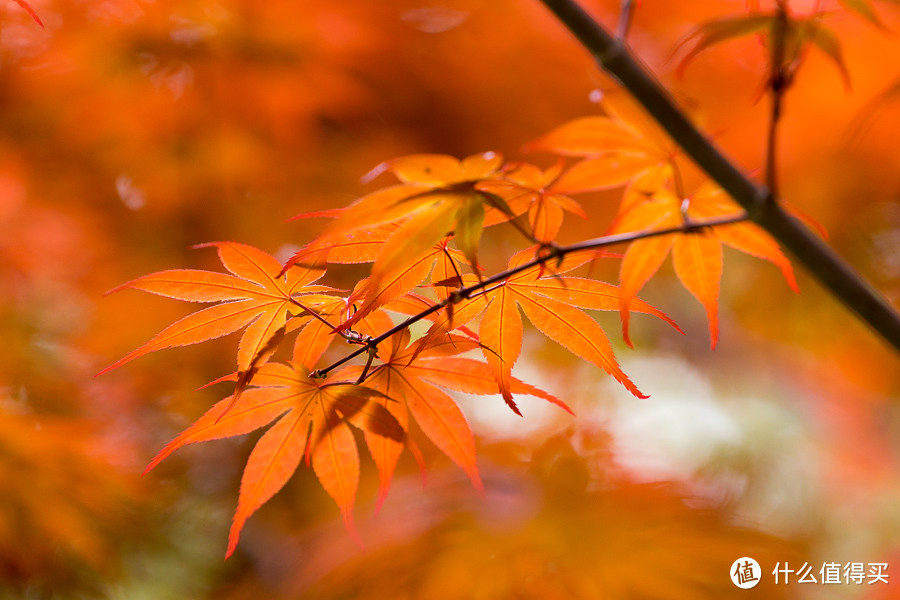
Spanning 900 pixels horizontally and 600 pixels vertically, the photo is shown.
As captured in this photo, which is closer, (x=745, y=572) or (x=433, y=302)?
(x=433, y=302)

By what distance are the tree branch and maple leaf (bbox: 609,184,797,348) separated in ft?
0.21

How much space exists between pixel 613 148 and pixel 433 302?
20 centimetres

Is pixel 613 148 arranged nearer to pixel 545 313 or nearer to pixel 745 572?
pixel 545 313

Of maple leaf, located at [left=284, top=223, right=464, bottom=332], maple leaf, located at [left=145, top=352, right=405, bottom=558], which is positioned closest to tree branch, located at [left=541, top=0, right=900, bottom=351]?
maple leaf, located at [left=284, top=223, right=464, bottom=332]

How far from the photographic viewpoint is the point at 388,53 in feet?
5.68

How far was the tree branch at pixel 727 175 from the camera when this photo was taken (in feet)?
1.06

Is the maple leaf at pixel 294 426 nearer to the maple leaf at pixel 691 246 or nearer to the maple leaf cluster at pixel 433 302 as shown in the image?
the maple leaf cluster at pixel 433 302

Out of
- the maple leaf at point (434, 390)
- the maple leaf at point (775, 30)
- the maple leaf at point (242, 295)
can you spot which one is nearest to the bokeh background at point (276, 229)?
the maple leaf at point (434, 390)

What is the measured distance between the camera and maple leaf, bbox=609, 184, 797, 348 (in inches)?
16.8

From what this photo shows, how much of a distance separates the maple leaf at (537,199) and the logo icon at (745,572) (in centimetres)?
90

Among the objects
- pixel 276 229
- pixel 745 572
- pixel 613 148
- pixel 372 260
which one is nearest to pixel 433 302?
pixel 372 260

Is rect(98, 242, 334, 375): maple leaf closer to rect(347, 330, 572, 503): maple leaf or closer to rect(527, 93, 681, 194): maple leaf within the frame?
rect(347, 330, 572, 503): maple leaf

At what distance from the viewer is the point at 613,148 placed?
0.50 metres

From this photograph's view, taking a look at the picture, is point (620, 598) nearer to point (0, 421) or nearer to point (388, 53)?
point (0, 421)
